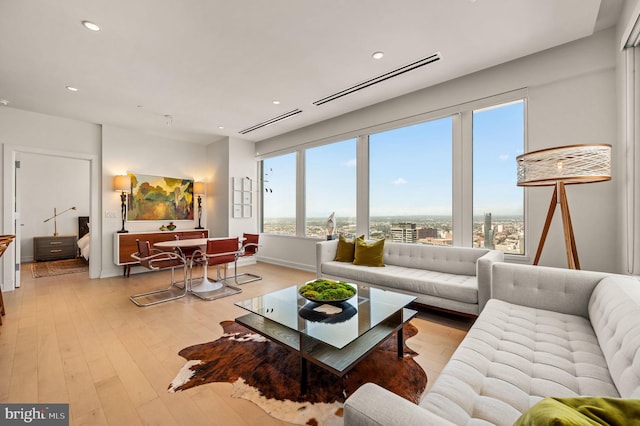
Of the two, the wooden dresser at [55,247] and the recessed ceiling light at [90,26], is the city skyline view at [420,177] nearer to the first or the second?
the recessed ceiling light at [90,26]

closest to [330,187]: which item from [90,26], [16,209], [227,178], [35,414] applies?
[227,178]


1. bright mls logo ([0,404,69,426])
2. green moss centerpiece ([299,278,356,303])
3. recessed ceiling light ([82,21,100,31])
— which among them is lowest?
bright mls logo ([0,404,69,426])

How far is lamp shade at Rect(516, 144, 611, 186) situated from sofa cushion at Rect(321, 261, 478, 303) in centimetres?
118

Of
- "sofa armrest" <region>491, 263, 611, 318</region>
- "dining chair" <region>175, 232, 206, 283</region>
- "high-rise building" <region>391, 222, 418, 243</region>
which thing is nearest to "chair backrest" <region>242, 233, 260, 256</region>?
"dining chair" <region>175, 232, 206, 283</region>

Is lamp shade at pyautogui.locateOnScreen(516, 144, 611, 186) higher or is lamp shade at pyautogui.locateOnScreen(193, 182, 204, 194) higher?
lamp shade at pyautogui.locateOnScreen(193, 182, 204, 194)

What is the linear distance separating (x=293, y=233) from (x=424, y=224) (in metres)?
2.74

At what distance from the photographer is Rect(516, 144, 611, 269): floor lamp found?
2.13 m

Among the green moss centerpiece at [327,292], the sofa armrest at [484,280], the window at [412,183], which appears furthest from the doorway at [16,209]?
the sofa armrest at [484,280]

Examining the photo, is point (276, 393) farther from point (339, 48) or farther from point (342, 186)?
point (342, 186)

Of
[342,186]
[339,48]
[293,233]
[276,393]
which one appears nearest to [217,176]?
[293,233]

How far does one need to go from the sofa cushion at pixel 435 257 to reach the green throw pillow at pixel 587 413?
8.62 feet

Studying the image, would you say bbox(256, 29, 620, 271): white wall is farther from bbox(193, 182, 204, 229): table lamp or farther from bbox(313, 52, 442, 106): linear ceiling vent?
bbox(193, 182, 204, 229): table lamp

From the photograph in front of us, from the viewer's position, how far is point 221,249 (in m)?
3.78

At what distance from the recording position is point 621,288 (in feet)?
4.85
